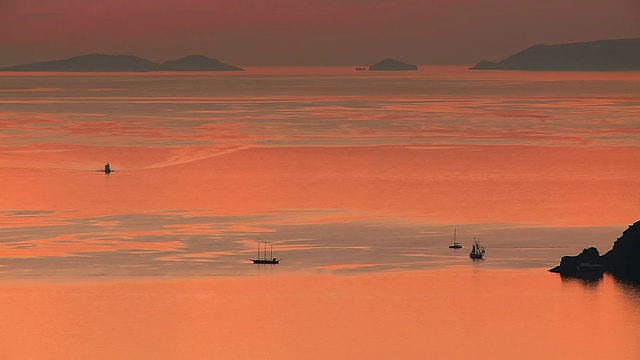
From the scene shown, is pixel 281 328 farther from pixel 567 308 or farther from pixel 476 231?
pixel 476 231

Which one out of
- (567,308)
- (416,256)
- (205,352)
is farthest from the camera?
(416,256)

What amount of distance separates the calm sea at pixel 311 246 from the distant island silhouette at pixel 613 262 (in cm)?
91

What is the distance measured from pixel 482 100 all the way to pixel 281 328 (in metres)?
141

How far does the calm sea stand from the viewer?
35250mm

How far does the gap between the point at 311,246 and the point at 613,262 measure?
10663 mm

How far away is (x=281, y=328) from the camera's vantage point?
1415 inches

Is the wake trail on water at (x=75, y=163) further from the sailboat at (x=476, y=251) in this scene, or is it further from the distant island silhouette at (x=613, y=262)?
the distant island silhouette at (x=613, y=262)

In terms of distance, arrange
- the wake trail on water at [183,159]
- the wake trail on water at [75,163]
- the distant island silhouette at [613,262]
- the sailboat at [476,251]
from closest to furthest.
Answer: the distant island silhouette at [613,262]
the sailboat at [476,251]
the wake trail on water at [75,163]
the wake trail on water at [183,159]

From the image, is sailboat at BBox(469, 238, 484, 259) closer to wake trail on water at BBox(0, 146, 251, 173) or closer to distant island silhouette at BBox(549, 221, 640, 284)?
distant island silhouette at BBox(549, 221, 640, 284)

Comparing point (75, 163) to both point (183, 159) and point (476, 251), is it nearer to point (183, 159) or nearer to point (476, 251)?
point (183, 159)

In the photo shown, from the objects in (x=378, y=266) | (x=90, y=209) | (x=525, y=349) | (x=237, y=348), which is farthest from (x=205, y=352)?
(x=90, y=209)

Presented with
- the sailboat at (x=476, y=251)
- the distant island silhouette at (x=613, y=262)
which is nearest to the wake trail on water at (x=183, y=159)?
the sailboat at (x=476, y=251)

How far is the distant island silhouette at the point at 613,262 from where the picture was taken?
138ft

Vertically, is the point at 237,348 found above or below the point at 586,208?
below
